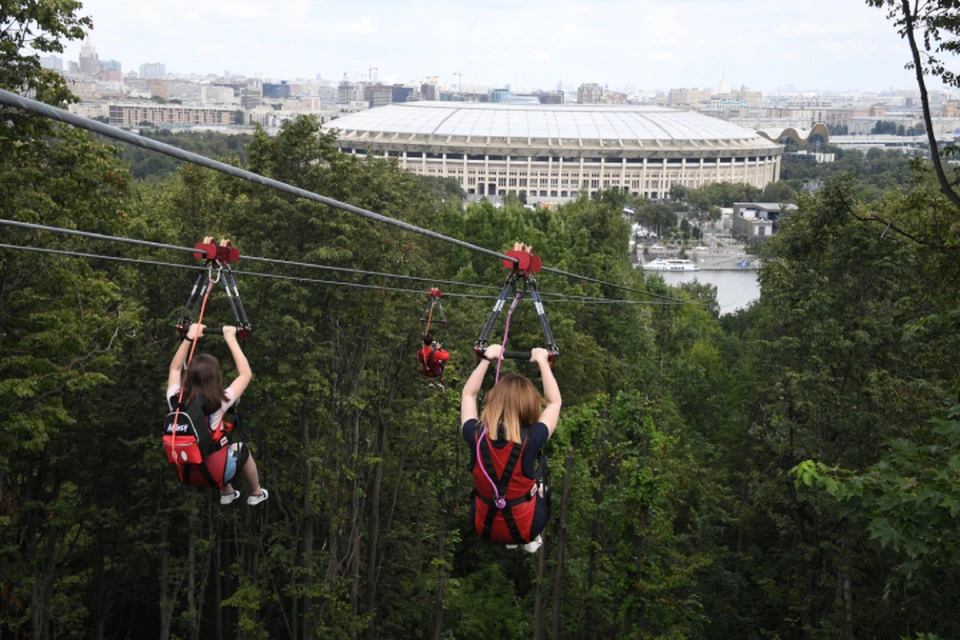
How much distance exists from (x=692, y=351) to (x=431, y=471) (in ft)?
67.6

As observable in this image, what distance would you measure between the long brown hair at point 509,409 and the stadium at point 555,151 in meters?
120

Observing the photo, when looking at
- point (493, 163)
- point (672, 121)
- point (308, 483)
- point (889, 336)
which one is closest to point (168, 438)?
point (308, 483)

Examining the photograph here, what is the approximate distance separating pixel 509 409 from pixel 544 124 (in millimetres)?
136753

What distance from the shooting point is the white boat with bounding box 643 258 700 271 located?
77.9 metres

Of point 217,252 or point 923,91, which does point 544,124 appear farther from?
point 217,252

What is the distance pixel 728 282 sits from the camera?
77375 mm

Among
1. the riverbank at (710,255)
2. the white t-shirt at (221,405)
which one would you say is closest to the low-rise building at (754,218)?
the riverbank at (710,255)

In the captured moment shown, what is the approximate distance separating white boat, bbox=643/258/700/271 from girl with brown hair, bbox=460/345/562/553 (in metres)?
71.9

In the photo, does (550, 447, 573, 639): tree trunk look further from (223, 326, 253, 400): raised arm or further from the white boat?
the white boat

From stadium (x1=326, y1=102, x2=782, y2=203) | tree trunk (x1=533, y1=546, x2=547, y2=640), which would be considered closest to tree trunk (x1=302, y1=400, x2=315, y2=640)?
tree trunk (x1=533, y1=546, x2=547, y2=640)

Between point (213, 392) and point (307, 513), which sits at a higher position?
point (213, 392)

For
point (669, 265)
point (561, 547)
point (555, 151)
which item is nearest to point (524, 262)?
point (561, 547)

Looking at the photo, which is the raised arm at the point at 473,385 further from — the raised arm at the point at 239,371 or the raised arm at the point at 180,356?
the raised arm at the point at 180,356

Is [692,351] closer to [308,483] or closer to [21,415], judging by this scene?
[308,483]
